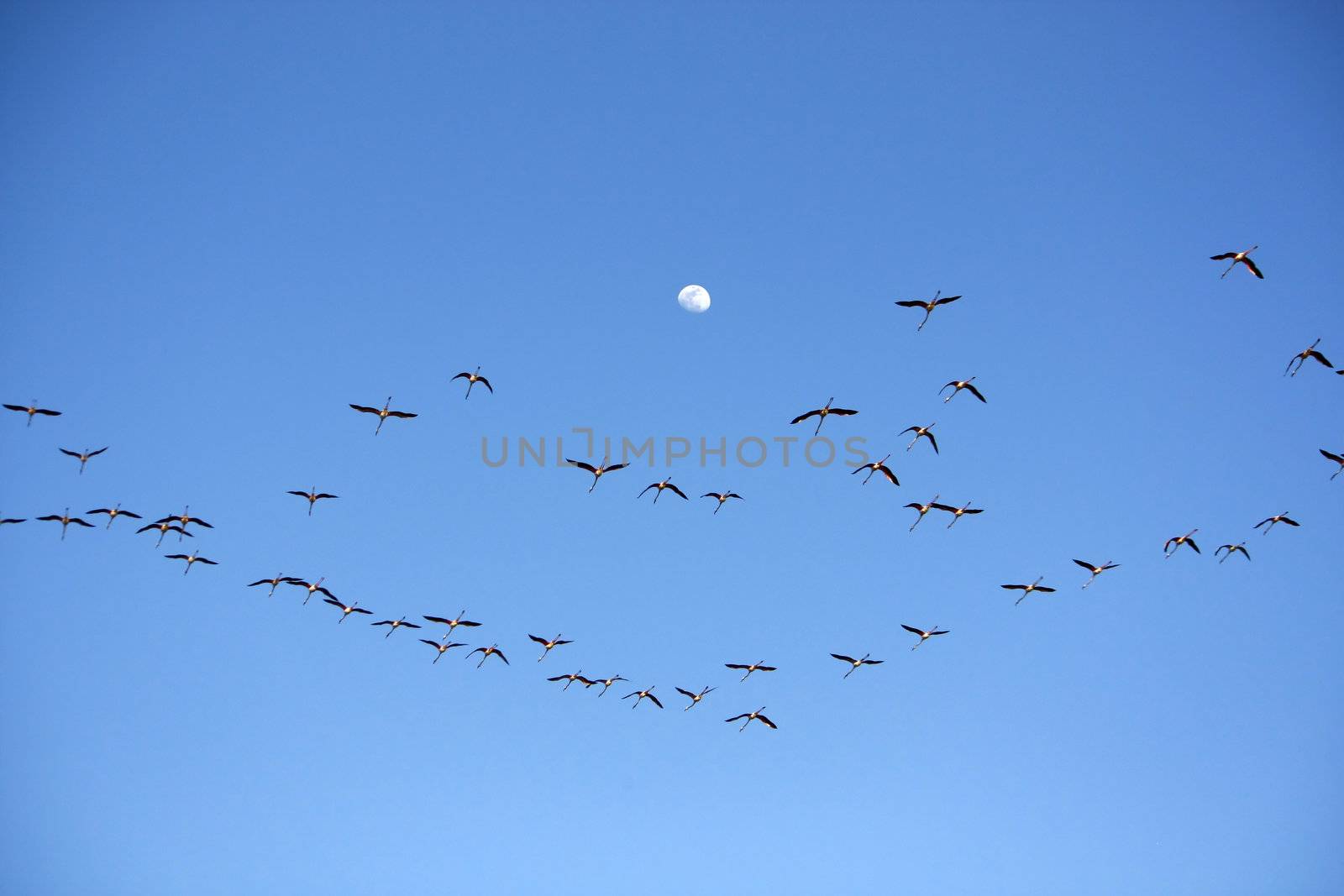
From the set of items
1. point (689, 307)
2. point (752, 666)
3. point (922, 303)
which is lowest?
point (752, 666)

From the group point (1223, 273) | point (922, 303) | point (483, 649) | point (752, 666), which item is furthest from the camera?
point (483, 649)

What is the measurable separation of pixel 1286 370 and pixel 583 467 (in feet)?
128

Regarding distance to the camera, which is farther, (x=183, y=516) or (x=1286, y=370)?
(x=183, y=516)

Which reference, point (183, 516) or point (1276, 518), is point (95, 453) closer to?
point (183, 516)

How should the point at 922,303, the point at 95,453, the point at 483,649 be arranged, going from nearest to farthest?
1. the point at 922,303
2. the point at 95,453
3. the point at 483,649

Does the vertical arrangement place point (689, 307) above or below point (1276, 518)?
above

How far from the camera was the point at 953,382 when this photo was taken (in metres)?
59.3

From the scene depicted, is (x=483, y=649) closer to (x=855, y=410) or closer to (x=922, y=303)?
(x=855, y=410)

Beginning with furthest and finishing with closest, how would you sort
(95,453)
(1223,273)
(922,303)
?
(95,453) → (922,303) → (1223,273)

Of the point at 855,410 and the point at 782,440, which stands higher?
the point at 782,440

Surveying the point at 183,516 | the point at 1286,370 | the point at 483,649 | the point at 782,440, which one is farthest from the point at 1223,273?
the point at 183,516

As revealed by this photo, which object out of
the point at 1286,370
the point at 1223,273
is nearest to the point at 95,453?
the point at 1223,273

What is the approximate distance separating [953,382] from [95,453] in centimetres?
4984

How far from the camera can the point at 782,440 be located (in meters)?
74.1
